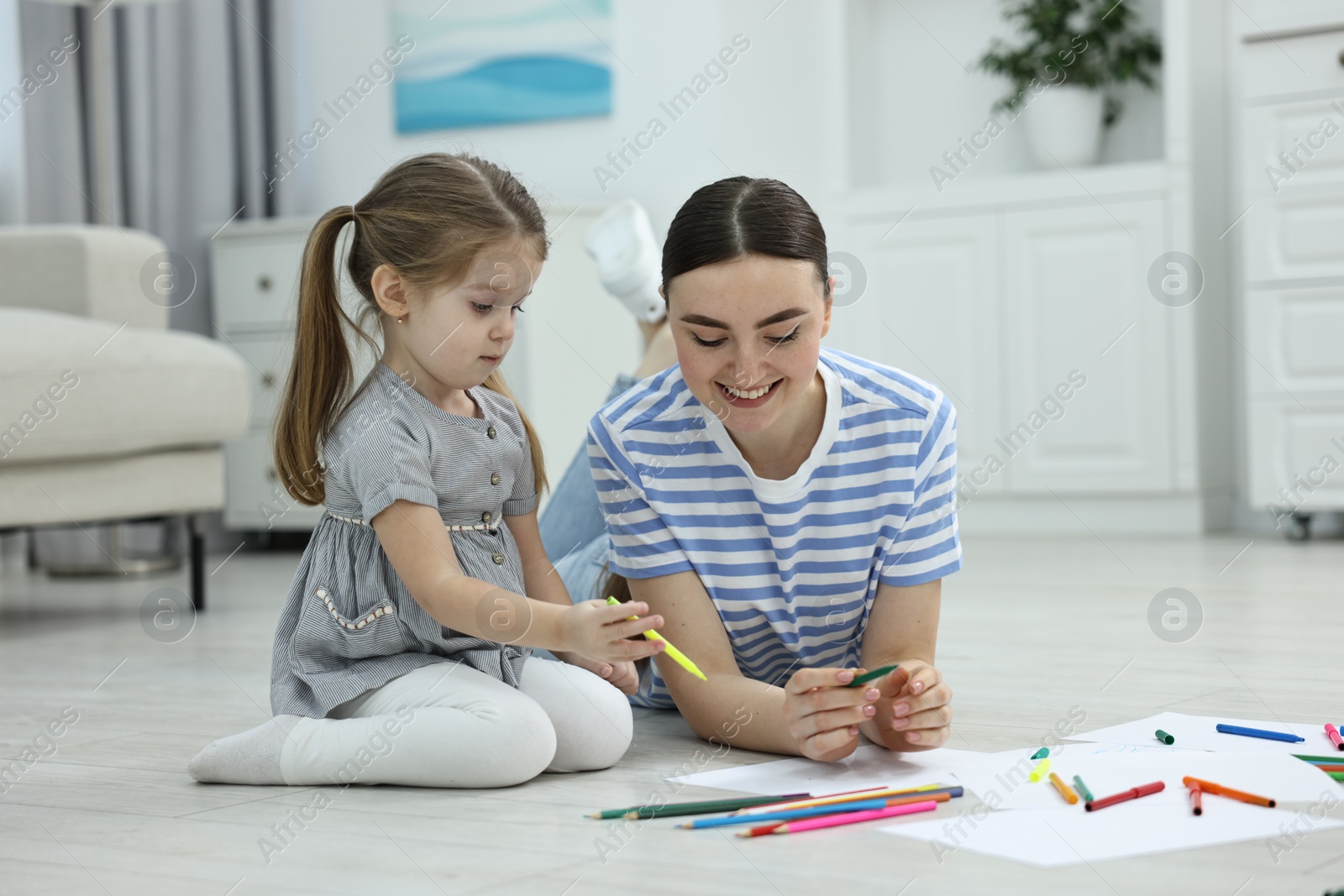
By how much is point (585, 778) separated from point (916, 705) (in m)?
0.28

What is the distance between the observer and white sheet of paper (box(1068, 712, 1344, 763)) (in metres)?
1.09

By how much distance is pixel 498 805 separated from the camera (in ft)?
3.37

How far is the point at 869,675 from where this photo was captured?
1020mm

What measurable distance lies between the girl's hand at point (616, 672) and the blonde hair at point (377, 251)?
28 centimetres

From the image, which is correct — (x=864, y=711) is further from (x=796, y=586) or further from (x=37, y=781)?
(x=37, y=781)

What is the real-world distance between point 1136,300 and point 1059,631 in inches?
Answer: 57.6

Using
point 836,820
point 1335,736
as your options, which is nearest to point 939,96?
point 1335,736

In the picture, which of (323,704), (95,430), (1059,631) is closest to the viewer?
(323,704)

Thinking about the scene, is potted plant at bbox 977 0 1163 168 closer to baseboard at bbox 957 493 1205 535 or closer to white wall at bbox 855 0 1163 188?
white wall at bbox 855 0 1163 188

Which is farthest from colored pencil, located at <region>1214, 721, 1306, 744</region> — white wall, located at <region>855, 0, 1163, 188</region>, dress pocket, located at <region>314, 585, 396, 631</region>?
white wall, located at <region>855, 0, 1163, 188</region>

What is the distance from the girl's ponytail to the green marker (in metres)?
0.50

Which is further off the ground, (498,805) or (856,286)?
(856,286)

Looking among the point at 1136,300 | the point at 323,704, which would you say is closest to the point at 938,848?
the point at 323,704

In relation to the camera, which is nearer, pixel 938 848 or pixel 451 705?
pixel 938 848
